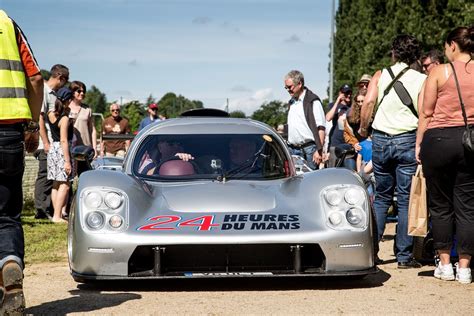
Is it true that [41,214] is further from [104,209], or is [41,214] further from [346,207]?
[346,207]

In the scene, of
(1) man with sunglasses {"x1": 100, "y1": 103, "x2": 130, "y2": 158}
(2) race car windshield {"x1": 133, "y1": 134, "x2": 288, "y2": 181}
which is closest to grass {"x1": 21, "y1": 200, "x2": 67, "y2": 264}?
(2) race car windshield {"x1": 133, "y1": 134, "x2": 288, "y2": 181}

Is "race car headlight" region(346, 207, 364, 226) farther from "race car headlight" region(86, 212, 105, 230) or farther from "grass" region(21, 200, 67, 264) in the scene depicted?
"grass" region(21, 200, 67, 264)

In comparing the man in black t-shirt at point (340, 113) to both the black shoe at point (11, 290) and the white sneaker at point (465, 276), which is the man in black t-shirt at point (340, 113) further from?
the black shoe at point (11, 290)

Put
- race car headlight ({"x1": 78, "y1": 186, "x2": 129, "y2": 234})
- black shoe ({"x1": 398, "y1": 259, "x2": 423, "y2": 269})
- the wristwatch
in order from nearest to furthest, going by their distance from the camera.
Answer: the wristwatch < race car headlight ({"x1": 78, "y1": 186, "x2": 129, "y2": 234}) < black shoe ({"x1": 398, "y1": 259, "x2": 423, "y2": 269})

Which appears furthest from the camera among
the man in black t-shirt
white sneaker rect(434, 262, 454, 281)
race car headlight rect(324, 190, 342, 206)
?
the man in black t-shirt

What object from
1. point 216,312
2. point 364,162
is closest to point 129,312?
point 216,312

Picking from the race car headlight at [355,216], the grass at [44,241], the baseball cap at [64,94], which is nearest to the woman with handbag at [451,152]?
the race car headlight at [355,216]

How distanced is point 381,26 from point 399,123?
3042 cm

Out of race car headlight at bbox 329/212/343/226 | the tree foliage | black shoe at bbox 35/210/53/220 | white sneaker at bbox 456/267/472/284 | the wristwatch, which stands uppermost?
the tree foliage

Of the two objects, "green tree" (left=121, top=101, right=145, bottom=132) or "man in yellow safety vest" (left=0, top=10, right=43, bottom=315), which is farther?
"green tree" (left=121, top=101, right=145, bottom=132)

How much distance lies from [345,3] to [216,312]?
4249cm

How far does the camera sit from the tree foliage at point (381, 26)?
1166 inches

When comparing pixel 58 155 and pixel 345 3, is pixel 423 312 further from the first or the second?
pixel 345 3

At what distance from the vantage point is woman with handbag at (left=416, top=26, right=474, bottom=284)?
7.25m
